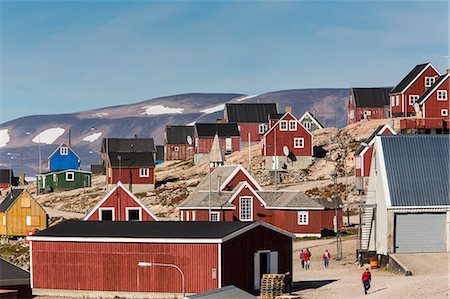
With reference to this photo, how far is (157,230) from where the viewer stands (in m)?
56.0

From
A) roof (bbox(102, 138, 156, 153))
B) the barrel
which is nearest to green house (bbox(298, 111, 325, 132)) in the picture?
roof (bbox(102, 138, 156, 153))

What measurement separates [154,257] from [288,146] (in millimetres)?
63235

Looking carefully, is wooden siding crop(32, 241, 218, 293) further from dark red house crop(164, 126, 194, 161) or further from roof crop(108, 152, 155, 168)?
dark red house crop(164, 126, 194, 161)

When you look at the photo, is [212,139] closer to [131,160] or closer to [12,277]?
[131,160]

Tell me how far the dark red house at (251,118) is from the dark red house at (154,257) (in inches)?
3517

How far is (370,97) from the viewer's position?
470 feet

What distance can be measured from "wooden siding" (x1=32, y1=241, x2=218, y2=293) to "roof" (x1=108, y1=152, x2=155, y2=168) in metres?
66.4

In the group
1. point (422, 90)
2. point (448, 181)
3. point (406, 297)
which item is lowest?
point (406, 297)

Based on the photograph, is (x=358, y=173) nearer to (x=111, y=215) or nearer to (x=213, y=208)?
(x=213, y=208)

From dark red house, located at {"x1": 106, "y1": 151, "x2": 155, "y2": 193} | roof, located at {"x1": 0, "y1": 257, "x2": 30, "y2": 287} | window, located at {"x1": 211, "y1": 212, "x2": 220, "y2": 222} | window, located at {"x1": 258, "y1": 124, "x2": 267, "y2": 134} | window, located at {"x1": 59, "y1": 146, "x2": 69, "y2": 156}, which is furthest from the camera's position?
window, located at {"x1": 59, "y1": 146, "x2": 69, "y2": 156}

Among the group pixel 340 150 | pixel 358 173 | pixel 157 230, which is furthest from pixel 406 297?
pixel 340 150

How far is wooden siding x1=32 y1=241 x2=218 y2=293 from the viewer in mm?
53156

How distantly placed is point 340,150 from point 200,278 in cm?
6230

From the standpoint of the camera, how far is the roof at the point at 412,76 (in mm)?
119312
